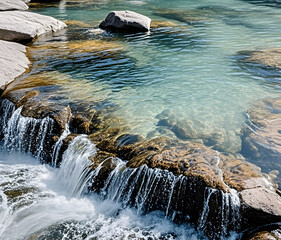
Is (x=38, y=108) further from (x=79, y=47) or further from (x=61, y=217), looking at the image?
(x=79, y=47)

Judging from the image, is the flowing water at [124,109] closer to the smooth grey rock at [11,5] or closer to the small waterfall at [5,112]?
the small waterfall at [5,112]

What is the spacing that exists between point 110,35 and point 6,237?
1301 cm

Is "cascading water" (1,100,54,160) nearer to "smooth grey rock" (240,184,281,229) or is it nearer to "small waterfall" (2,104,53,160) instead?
"small waterfall" (2,104,53,160)

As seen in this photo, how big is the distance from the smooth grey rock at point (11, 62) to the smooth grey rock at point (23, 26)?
119cm

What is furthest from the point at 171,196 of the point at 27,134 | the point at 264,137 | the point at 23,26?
the point at 23,26

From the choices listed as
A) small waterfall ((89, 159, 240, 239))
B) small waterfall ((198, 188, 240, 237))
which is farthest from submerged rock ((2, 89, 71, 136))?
small waterfall ((198, 188, 240, 237))

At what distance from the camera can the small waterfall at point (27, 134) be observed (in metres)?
7.89

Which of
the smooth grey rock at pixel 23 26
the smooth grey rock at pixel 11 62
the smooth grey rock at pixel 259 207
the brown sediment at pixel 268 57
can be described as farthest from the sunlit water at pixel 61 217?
the smooth grey rock at pixel 23 26

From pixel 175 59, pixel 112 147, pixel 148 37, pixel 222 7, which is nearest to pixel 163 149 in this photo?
pixel 112 147

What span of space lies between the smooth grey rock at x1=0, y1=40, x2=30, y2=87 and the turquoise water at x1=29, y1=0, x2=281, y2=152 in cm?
81

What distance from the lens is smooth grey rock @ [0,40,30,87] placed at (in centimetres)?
1041

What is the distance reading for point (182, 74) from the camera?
10812 millimetres

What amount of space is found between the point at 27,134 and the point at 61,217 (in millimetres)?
3027

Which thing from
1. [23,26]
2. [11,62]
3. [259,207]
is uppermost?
[23,26]
